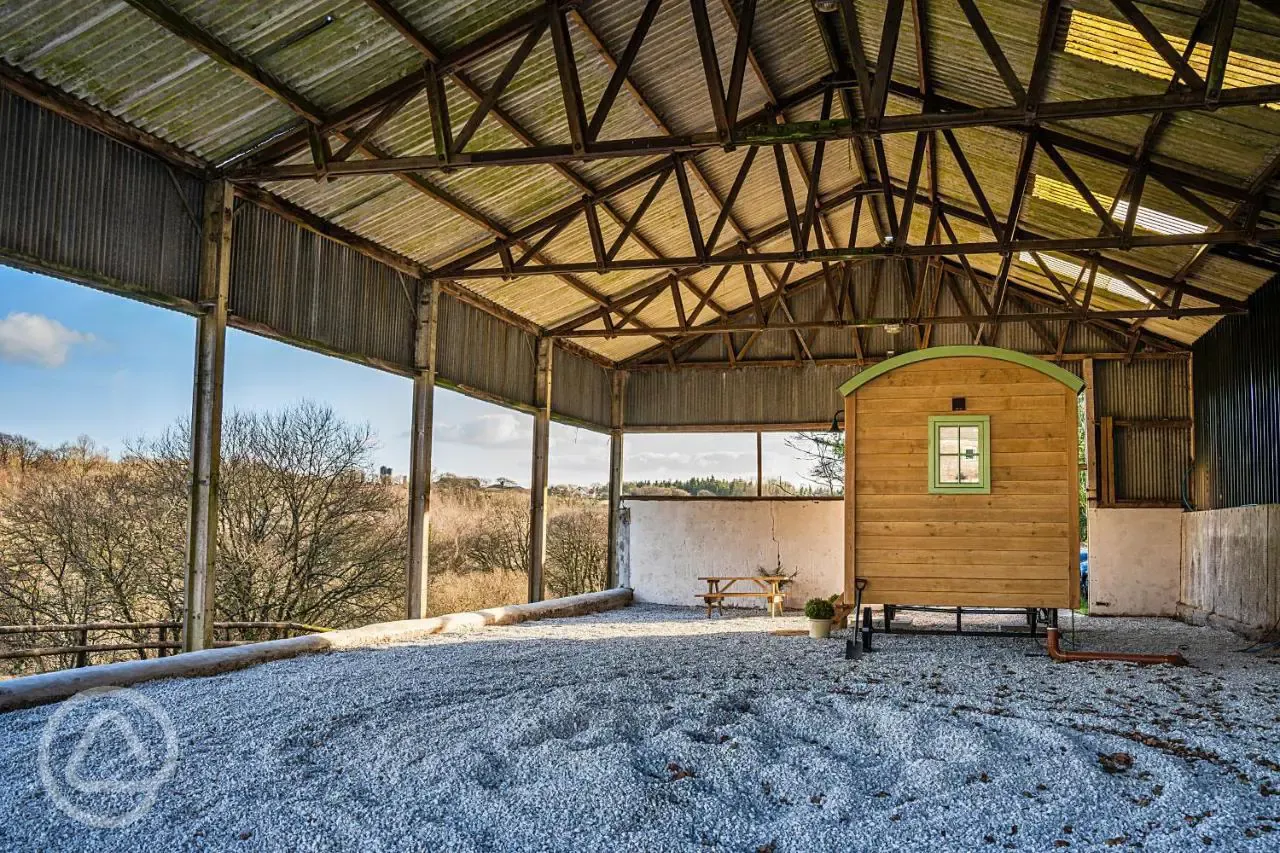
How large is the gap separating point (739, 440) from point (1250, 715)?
1315 cm

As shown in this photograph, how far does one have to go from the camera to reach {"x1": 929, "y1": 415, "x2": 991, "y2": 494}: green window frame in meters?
10.4

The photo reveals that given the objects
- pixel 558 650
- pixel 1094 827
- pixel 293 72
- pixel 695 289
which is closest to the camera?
pixel 1094 827

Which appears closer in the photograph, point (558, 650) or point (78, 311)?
point (558, 650)

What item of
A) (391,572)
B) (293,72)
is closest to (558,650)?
(293,72)

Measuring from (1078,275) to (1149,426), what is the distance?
11.4ft

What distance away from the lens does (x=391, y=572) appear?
2072 centimetres

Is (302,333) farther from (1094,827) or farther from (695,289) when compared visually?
(1094,827)

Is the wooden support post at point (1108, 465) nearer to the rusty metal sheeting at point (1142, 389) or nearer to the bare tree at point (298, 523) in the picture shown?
the rusty metal sheeting at point (1142, 389)

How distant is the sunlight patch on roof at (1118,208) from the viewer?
11.6 meters

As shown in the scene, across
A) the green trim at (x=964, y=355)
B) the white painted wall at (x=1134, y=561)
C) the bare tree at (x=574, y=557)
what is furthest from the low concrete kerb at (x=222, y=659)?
the bare tree at (x=574, y=557)

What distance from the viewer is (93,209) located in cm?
837

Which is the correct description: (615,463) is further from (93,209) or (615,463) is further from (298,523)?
(93,209)

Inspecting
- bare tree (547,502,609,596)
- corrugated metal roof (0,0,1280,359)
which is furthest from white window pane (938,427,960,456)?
bare tree (547,502,609,596)

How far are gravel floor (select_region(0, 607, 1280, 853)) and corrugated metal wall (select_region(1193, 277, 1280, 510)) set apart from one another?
193 inches
